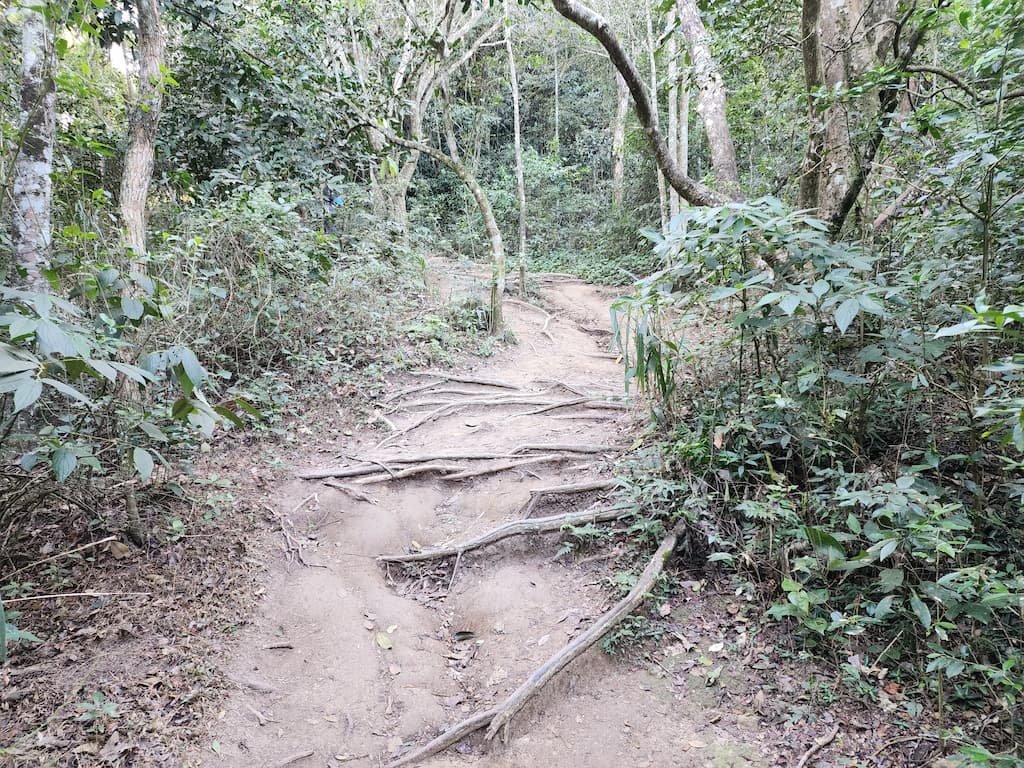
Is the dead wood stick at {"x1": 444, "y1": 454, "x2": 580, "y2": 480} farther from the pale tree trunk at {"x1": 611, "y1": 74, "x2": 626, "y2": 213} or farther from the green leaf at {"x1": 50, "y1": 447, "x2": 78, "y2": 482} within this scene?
the pale tree trunk at {"x1": 611, "y1": 74, "x2": 626, "y2": 213}

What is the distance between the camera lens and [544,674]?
9.54 ft

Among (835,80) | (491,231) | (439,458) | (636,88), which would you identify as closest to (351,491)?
(439,458)

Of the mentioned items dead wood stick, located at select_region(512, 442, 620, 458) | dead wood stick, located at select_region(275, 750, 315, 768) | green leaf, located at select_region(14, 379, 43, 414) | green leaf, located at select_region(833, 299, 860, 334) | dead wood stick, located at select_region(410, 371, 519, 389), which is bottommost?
dead wood stick, located at select_region(275, 750, 315, 768)

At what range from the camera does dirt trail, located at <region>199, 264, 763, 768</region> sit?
2678 mm

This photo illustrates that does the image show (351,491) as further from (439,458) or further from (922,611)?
(922,611)

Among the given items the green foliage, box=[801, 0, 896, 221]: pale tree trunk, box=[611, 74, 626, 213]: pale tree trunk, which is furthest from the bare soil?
box=[611, 74, 626, 213]: pale tree trunk

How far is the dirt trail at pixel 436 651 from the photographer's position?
2.68 meters

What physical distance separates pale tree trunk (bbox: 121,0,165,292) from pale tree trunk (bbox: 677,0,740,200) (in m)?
5.36

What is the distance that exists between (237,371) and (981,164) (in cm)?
645

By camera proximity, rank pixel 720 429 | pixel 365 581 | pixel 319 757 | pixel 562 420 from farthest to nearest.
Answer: pixel 562 420 < pixel 365 581 < pixel 720 429 < pixel 319 757

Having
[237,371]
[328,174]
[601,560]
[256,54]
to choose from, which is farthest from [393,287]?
[601,560]

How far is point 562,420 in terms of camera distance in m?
6.07

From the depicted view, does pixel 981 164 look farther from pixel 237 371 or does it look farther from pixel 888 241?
pixel 237 371

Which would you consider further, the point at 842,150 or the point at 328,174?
the point at 328,174
